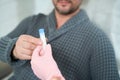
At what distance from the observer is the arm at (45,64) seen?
866 millimetres

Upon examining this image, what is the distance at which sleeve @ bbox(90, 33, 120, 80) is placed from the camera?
1.08m

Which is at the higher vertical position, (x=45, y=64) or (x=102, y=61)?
(x=45, y=64)

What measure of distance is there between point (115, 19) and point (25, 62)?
512 mm

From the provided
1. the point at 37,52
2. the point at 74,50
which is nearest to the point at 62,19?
the point at 74,50

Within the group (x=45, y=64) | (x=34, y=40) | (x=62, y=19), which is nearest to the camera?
(x=45, y=64)

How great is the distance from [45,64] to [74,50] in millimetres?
241

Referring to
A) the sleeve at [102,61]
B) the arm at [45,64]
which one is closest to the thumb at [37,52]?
the arm at [45,64]

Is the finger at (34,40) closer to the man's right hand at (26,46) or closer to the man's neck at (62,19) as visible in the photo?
the man's right hand at (26,46)

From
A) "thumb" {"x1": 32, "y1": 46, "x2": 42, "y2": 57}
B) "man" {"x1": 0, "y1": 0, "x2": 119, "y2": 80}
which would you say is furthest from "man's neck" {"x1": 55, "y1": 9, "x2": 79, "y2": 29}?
"thumb" {"x1": 32, "y1": 46, "x2": 42, "y2": 57}

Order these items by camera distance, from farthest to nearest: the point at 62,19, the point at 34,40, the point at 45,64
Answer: the point at 62,19 < the point at 34,40 < the point at 45,64

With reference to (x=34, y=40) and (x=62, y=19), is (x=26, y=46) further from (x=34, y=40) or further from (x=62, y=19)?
(x=62, y=19)

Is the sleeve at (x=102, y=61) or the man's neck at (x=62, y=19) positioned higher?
the man's neck at (x=62, y=19)

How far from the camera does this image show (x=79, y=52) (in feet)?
3.57

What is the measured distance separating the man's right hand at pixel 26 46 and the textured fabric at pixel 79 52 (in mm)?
75
